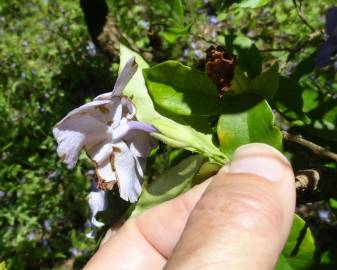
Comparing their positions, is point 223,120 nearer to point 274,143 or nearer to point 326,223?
point 274,143

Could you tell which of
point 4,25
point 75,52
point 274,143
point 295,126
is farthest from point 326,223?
point 4,25

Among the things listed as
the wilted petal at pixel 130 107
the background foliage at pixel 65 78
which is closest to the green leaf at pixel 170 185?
the wilted petal at pixel 130 107

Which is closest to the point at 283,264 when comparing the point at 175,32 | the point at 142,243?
the point at 142,243

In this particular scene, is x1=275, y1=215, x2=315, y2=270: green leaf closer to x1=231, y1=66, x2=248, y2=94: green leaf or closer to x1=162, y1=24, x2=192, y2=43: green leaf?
x1=231, y1=66, x2=248, y2=94: green leaf

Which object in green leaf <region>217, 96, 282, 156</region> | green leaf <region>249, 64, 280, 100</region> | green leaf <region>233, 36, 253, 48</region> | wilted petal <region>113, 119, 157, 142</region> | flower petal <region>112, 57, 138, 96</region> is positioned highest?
flower petal <region>112, 57, 138, 96</region>

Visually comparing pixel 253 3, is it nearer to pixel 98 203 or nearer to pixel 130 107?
pixel 130 107

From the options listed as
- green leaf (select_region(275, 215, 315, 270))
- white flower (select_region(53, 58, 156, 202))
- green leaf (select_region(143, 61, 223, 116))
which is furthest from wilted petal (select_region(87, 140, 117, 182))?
green leaf (select_region(275, 215, 315, 270))
